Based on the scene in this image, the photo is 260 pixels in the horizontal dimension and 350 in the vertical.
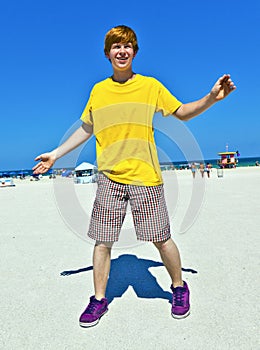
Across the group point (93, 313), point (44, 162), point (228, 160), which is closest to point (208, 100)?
point (44, 162)

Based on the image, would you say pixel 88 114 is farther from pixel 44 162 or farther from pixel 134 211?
pixel 134 211

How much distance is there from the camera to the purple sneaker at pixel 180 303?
2.29 meters

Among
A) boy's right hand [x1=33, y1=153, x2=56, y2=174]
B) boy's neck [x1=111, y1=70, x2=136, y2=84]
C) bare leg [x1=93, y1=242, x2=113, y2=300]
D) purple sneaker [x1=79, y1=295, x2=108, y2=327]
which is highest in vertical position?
boy's neck [x1=111, y1=70, x2=136, y2=84]

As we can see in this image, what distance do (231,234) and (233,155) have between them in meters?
46.0

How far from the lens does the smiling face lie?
2.36 metres

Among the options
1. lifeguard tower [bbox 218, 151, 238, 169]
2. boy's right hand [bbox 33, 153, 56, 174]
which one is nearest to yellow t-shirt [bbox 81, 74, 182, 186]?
boy's right hand [bbox 33, 153, 56, 174]

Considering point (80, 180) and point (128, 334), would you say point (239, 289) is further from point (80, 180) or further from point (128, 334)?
point (80, 180)

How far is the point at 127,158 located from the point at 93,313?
1.01 metres

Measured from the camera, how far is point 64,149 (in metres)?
2.60

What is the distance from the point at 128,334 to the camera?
2.09 m

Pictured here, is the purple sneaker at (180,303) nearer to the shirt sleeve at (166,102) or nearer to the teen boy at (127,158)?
the teen boy at (127,158)

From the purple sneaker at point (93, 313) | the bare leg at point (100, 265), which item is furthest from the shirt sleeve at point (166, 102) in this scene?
the purple sneaker at point (93, 313)

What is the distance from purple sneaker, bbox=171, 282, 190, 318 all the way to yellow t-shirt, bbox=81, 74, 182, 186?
75cm

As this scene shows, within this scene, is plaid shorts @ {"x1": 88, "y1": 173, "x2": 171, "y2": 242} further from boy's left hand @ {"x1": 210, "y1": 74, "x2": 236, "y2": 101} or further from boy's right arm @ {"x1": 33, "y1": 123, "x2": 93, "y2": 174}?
boy's left hand @ {"x1": 210, "y1": 74, "x2": 236, "y2": 101}
